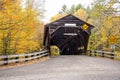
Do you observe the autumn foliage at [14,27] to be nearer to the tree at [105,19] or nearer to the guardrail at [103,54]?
the tree at [105,19]

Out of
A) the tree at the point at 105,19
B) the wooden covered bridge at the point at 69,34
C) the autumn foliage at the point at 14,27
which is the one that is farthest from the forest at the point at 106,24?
the autumn foliage at the point at 14,27

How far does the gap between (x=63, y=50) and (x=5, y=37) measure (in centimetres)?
2413

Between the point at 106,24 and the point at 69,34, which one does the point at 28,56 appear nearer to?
the point at 69,34

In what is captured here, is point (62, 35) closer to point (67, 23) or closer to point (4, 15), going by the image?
point (67, 23)

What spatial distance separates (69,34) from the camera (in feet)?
Answer: 116

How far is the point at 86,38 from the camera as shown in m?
34.8

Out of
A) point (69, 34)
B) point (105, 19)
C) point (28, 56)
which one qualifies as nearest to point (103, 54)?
point (69, 34)

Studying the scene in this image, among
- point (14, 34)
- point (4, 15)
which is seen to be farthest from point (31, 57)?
point (4, 15)

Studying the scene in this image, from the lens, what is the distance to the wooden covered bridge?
1256 inches

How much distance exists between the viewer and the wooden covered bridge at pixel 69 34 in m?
31.9

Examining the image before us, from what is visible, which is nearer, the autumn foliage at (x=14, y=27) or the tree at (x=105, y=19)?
the tree at (x=105, y=19)

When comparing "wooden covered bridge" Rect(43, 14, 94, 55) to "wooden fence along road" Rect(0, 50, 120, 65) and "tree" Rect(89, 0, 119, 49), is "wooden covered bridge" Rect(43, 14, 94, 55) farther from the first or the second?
"wooden fence along road" Rect(0, 50, 120, 65)

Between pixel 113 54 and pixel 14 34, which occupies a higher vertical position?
pixel 14 34

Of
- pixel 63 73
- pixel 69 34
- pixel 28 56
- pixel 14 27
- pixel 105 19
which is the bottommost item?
pixel 63 73
